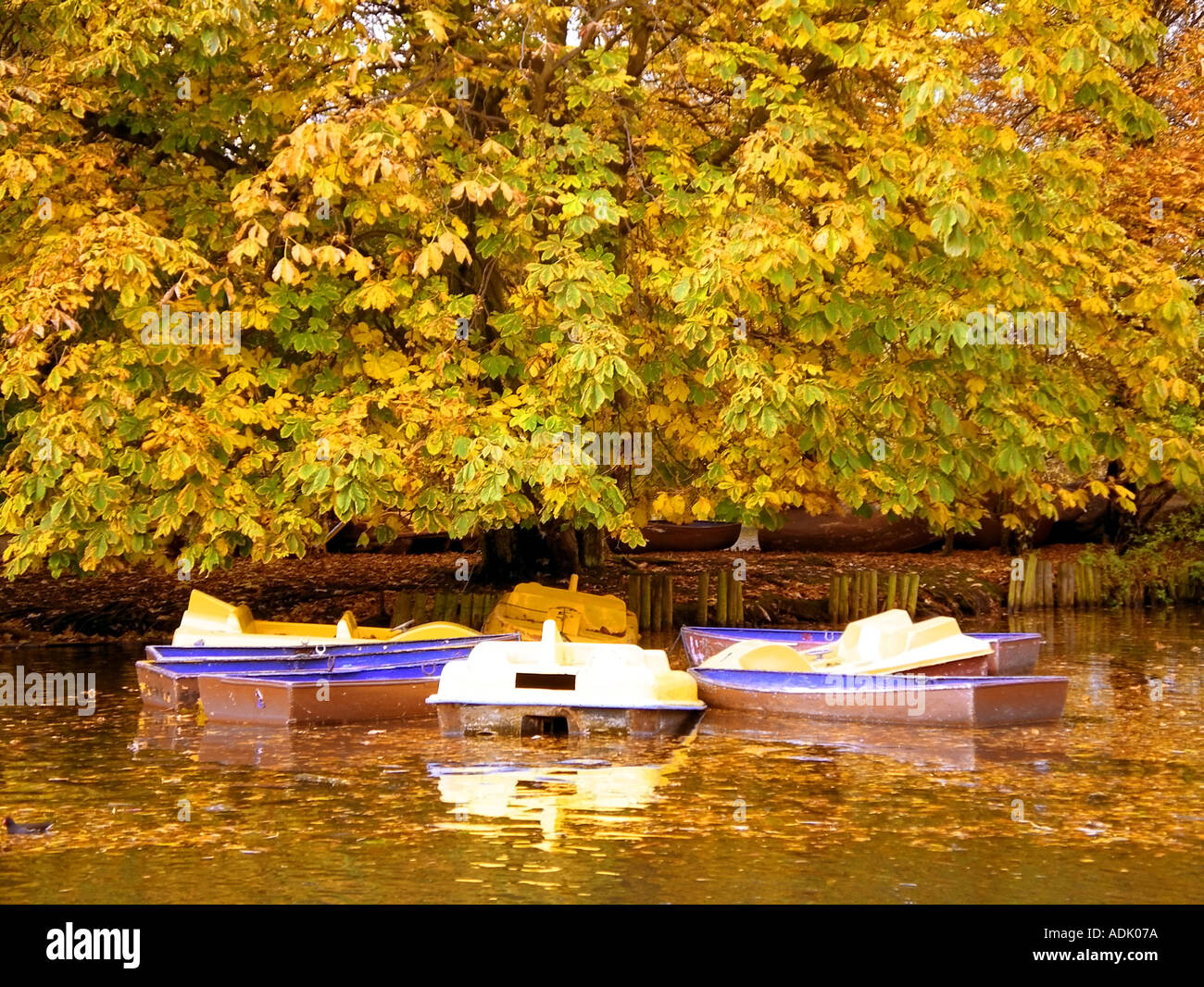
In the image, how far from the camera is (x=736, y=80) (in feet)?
58.5

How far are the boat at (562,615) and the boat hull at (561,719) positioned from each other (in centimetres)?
500

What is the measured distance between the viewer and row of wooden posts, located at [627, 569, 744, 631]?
26719 millimetres

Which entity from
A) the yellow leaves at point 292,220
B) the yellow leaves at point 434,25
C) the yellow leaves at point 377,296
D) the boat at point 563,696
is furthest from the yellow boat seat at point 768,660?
the yellow leaves at point 434,25

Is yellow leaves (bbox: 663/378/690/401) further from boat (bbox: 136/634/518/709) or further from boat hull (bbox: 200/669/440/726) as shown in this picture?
boat hull (bbox: 200/669/440/726)

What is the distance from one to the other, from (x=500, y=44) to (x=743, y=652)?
797cm

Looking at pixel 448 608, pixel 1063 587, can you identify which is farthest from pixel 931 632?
pixel 1063 587

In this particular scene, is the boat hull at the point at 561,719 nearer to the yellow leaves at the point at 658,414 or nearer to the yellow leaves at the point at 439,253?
the yellow leaves at the point at 658,414

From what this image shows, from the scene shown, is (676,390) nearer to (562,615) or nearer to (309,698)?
(562,615)

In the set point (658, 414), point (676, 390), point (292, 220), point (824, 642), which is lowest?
point (824, 642)

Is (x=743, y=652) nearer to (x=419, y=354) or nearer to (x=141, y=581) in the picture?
(x=419, y=354)

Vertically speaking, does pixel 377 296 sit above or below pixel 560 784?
above

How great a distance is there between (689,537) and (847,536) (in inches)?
140

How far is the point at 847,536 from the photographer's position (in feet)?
122

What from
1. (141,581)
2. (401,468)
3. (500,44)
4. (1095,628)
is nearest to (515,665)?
(401,468)
